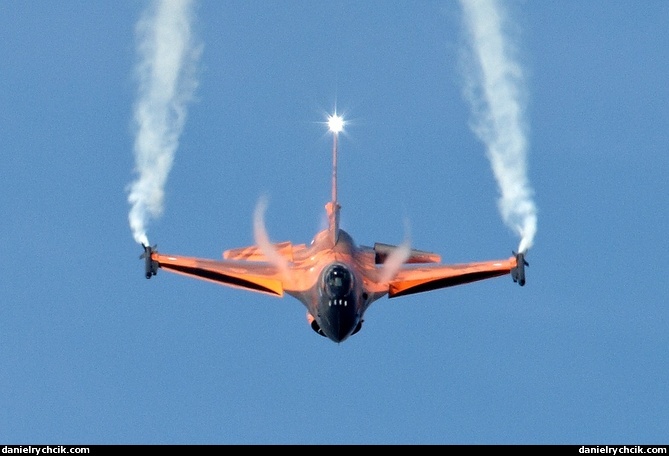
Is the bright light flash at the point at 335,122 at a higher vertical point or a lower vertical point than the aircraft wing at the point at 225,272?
higher

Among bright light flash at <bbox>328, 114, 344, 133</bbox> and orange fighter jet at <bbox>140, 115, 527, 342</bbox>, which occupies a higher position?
bright light flash at <bbox>328, 114, 344, 133</bbox>

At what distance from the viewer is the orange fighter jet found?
145 meters

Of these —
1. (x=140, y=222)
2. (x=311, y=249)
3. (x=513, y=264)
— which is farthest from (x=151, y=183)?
(x=513, y=264)

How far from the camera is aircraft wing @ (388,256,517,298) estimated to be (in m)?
151

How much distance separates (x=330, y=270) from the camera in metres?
144

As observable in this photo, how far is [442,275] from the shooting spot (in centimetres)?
15200

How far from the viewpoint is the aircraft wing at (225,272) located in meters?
151

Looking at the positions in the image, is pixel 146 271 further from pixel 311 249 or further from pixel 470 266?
pixel 470 266

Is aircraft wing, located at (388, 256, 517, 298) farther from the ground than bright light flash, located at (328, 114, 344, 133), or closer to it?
closer to it

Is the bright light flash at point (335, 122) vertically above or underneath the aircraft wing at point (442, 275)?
above

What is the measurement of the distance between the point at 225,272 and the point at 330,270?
36.9 ft

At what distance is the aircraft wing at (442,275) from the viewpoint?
150875mm

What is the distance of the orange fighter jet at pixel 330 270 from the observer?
145125 mm

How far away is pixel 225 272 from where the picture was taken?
499 feet
